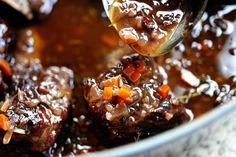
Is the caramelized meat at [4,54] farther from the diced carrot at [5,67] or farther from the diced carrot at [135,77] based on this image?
the diced carrot at [135,77]

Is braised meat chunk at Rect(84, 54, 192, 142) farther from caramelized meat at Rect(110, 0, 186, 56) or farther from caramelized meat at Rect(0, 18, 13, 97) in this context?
caramelized meat at Rect(0, 18, 13, 97)

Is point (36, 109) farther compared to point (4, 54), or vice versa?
point (4, 54)

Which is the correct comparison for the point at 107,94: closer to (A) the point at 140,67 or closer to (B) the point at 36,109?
(A) the point at 140,67

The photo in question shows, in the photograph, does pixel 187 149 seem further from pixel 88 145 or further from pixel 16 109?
pixel 16 109

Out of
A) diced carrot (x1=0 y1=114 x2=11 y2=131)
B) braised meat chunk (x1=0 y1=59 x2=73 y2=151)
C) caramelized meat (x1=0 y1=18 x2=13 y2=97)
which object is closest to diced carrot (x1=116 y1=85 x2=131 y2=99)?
braised meat chunk (x1=0 y1=59 x2=73 y2=151)

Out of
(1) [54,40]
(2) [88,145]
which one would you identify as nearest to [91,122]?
(2) [88,145]

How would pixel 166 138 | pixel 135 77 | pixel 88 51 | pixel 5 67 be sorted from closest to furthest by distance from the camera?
pixel 166 138 → pixel 135 77 → pixel 5 67 → pixel 88 51

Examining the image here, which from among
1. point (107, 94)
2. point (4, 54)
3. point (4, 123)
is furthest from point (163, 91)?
point (4, 54)

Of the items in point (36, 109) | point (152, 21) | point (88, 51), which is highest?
point (152, 21)
